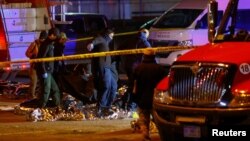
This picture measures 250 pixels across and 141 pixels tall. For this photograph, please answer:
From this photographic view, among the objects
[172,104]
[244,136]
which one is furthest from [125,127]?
[244,136]

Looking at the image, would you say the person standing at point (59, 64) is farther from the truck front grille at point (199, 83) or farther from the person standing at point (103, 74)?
the truck front grille at point (199, 83)

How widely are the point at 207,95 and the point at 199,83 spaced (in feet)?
0.58

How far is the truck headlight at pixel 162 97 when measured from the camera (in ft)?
27.8

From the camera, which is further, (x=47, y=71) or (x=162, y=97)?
(x=47, y=71)

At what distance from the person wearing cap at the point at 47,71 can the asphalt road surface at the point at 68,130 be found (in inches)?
26.0

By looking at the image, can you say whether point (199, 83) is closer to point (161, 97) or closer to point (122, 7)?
point (161, 97)

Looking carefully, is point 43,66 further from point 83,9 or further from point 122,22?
point 83,9

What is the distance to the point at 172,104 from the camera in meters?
8.37

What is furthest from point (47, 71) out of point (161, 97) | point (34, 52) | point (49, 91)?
point (161, 97)

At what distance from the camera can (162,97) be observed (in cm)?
861

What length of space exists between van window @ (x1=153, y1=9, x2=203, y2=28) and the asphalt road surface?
6.01 m

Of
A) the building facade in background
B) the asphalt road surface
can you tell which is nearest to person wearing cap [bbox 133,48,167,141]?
the asphalt road surface

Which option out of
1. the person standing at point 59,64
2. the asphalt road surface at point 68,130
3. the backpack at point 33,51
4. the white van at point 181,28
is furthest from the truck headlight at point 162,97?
the white van at point 181,28

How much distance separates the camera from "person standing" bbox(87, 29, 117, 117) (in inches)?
517
